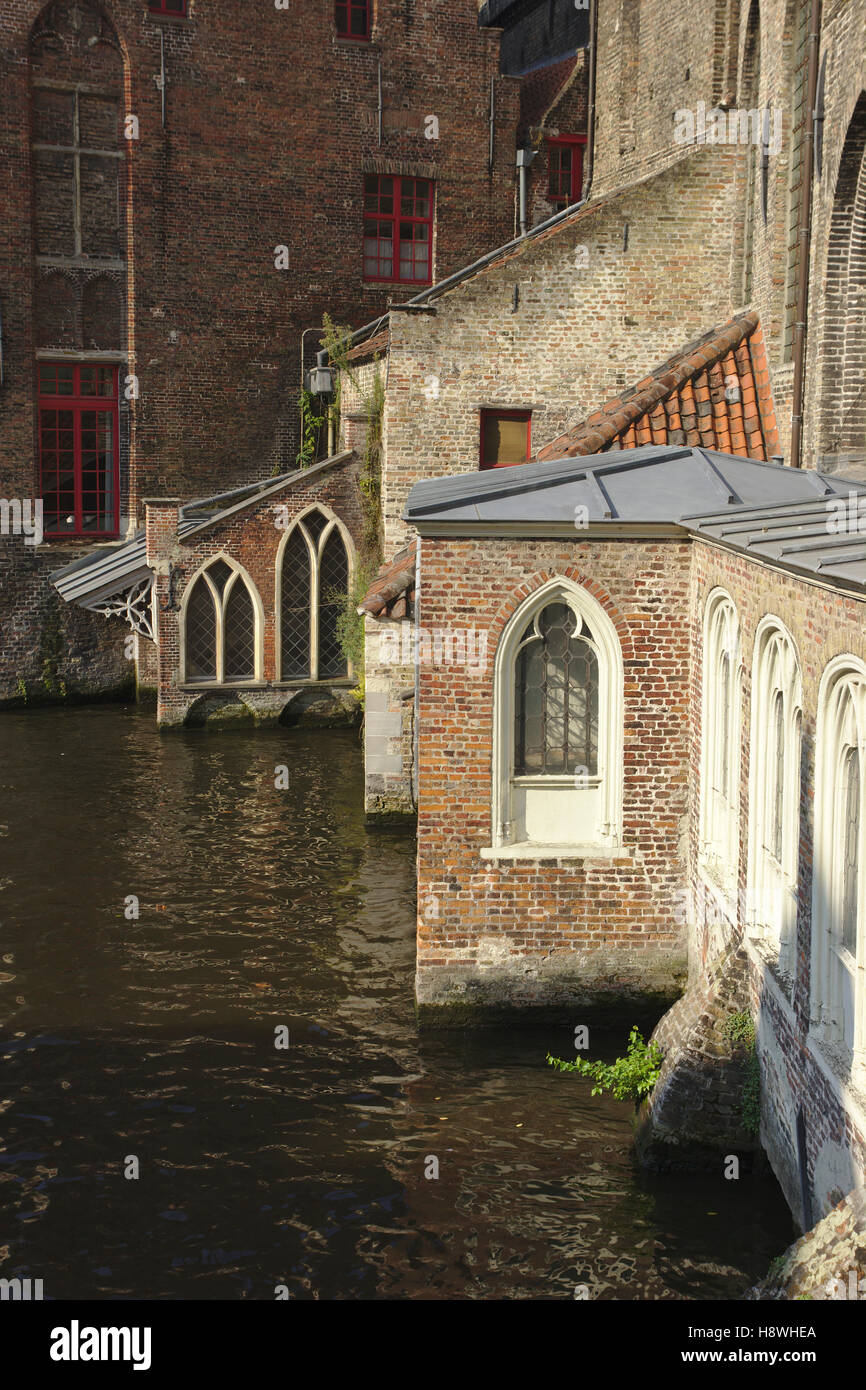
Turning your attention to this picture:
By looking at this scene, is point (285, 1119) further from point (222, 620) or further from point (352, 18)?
point (352, 18)

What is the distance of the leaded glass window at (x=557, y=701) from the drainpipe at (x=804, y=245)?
4254mm

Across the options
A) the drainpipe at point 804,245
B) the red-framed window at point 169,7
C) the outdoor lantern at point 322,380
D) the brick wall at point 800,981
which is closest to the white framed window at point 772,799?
the brick wall at point 800,981

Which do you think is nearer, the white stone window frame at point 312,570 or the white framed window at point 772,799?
the white framed window at point 772,799

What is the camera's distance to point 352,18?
2478 centimetres

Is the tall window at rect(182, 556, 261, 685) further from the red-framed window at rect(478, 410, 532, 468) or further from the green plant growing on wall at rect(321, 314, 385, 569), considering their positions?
the red-framed window at rect(478, 410, 532, 468)

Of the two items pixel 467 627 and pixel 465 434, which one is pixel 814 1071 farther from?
pixel 465 434

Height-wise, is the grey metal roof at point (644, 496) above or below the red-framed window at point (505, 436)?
below

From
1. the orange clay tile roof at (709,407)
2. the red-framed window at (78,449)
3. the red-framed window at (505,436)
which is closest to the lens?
the orange clay tile roof at (709,407)

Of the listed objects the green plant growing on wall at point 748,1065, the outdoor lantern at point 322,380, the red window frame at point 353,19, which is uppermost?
the red window frame at point 353,19

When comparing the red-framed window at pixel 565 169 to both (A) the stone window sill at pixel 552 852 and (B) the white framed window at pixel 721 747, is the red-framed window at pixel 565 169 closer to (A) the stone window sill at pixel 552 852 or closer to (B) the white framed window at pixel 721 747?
(B) the white framed window at pixel 721 747

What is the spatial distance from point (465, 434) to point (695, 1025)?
32.9 feet

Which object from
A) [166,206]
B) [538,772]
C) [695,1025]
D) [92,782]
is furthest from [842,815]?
[166,206]

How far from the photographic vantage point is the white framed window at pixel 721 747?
902cm

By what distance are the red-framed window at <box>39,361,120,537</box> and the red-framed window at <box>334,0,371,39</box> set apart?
7087 mm
